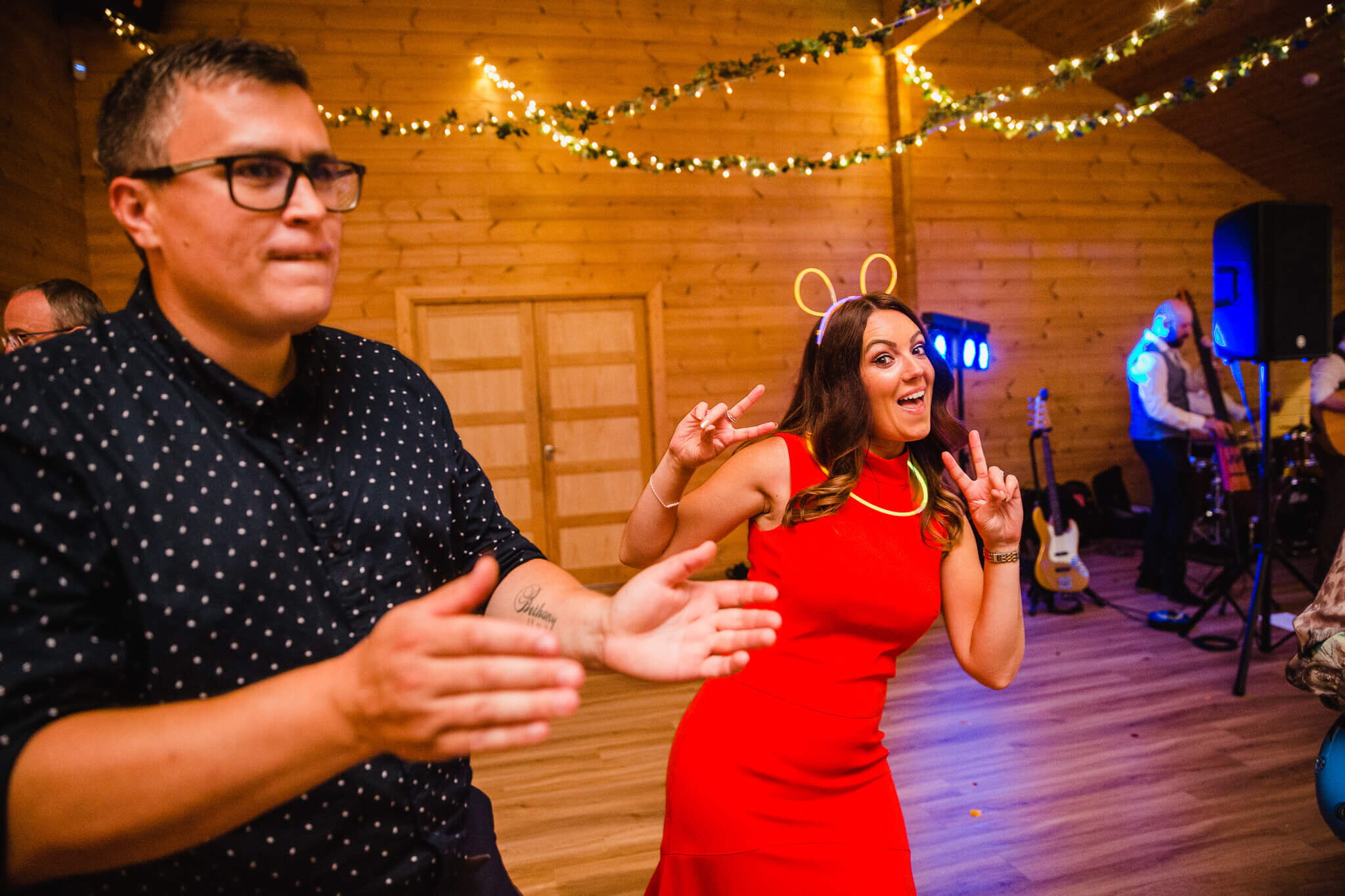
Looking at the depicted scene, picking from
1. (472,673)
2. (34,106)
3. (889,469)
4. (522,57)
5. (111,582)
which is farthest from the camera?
(522,57)

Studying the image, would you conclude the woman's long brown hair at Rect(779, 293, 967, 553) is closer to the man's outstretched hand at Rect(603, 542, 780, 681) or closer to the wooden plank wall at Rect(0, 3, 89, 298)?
the man's outstretched hand at Rect(603, 542, 780, 681)

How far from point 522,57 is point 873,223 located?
125 inches

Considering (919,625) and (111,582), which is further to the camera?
(919,625)

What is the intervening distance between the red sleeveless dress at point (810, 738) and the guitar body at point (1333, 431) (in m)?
3.81

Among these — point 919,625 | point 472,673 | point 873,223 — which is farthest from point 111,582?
point 873,223

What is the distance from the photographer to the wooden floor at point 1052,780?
2.43 m

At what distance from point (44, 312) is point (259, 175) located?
188 cm

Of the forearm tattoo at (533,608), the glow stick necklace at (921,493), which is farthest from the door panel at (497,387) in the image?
the forearm tattoo at (533,608)

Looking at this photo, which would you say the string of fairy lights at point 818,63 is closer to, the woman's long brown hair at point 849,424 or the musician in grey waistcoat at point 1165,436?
the musician in grey waistcoat at point 1165,436

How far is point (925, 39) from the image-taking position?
6.01 m

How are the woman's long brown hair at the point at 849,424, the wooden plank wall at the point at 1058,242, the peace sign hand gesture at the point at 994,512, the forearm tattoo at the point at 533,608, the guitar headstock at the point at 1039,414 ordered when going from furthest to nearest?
1. the wooden plank wall at the point at 1058,242
2. the guitar headstock at the point at 1039,414
3. the woman's long brown hair at the point at 849,424
4. the peace sign hand gesture at the point at 994,512
5. the forearm tattoo at the point at 533,608

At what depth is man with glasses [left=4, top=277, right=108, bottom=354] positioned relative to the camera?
2152mm

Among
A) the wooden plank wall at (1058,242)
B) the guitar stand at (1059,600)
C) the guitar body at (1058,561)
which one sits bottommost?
the guitar stand at (1059,600)

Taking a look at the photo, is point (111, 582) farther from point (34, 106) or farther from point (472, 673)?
point (34, 106)
